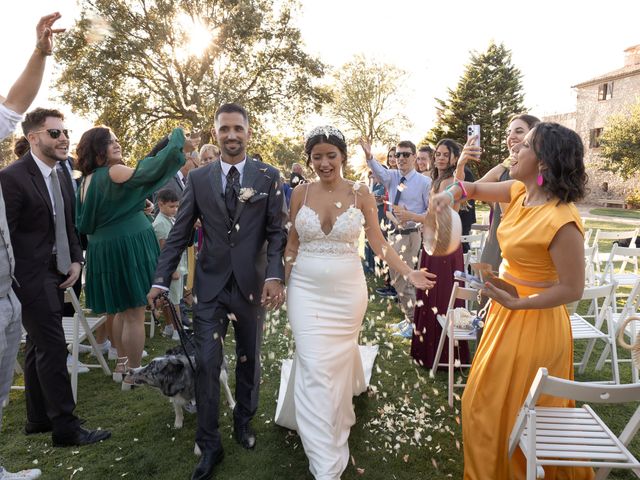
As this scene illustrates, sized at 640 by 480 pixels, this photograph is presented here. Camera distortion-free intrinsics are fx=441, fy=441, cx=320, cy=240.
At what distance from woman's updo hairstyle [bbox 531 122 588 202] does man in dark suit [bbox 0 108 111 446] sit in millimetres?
3579

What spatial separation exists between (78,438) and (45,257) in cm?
154

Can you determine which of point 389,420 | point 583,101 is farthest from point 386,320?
point 583,101

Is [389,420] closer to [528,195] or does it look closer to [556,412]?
[556,412]

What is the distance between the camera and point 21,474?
3.20 metres

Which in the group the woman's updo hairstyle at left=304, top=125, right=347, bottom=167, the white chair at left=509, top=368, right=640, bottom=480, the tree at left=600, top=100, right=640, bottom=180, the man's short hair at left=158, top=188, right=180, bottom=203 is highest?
the tree at left=600, top=100, right=640, bottom=180

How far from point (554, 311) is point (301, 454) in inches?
86.9

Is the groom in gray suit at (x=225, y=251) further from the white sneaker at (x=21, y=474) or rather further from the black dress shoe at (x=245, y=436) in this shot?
the white sneaker at (x=21, y=474)

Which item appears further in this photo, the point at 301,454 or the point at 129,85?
the point at 129,85

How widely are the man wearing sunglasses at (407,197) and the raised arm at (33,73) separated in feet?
15.2

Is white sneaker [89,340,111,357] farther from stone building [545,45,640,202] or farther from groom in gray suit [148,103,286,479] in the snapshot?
stone building [545,45,640,202]

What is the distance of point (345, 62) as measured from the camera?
44.2 meters

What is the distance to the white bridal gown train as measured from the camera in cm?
315

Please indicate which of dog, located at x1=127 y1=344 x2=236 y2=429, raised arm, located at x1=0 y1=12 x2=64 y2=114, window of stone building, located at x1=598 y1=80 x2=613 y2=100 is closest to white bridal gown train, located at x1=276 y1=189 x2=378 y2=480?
dog, located at x1=127 y1=344 x2=236 y2=429

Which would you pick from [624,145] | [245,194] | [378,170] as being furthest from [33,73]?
[624,145]
